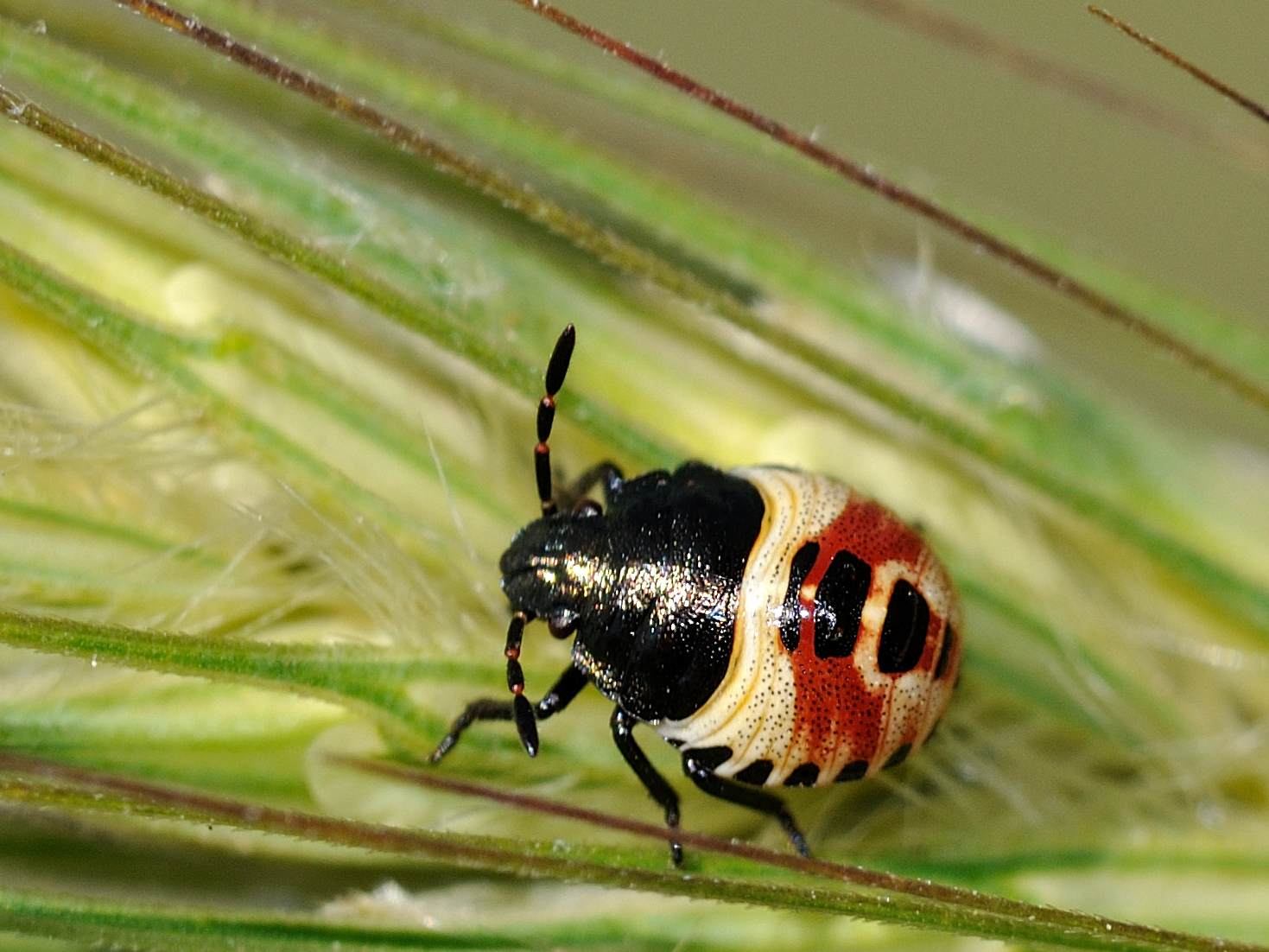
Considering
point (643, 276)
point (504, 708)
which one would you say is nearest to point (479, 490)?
point (504, 708)

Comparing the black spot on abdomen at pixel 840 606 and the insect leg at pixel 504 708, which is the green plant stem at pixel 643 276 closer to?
the black spot on abdomen at pixel 840 606

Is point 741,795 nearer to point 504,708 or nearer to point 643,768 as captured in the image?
point 643,768

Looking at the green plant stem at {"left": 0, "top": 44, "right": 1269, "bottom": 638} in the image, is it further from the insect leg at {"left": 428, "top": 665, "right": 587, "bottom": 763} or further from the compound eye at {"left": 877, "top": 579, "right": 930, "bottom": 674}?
the insect leg at {"left": 428, "top": 665, "right": 587, "bottom": 763}

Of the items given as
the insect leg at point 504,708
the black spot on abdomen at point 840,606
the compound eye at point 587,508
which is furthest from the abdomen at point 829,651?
the compound eye at point 587,508

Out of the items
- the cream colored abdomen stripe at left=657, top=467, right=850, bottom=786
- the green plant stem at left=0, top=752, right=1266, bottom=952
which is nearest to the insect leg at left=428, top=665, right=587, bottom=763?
the cream colored abdomen stripe at left=657, top=467, right=850, bottom=786

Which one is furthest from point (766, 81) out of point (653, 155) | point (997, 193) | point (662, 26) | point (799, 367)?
point (799, 367)

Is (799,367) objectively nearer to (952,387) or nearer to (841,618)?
(952,387)
